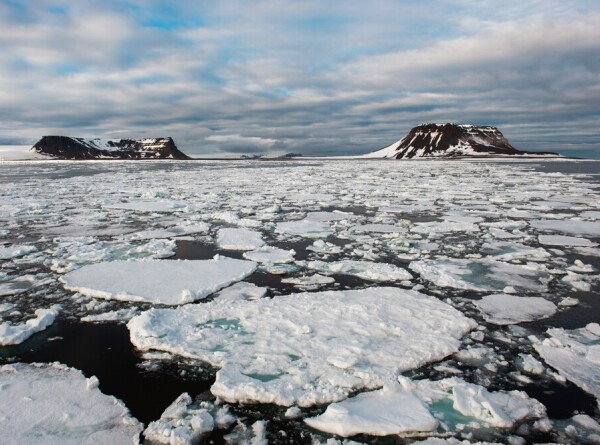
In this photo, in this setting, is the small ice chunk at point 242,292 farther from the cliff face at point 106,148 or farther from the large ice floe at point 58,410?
the cliff face at point 106,148

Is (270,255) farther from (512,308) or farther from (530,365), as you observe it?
(530,365)

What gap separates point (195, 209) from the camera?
10648 mm

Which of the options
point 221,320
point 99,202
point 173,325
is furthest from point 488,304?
point 99,202

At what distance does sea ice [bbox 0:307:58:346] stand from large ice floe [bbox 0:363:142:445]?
0.45m

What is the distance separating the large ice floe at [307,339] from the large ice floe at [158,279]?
0.49 meters

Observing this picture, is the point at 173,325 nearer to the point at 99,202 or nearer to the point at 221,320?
the point at 221,320

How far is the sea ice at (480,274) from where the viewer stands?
4.81 meters

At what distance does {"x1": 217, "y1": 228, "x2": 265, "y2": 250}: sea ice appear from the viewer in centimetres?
662

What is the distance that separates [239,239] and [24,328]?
3.82 metres

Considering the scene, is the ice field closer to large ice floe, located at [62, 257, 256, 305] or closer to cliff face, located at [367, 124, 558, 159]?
large ice floe, located at [62, 257, 256, 305]

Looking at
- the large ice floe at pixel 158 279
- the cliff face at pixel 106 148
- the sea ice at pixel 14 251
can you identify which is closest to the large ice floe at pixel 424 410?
the large ice floe at pixel 158 279

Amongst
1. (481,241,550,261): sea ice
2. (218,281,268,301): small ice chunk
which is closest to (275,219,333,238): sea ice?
(481,241,550,261): sea ice

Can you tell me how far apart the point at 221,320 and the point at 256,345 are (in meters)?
0.59

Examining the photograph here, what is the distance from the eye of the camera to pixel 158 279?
16.2ft
